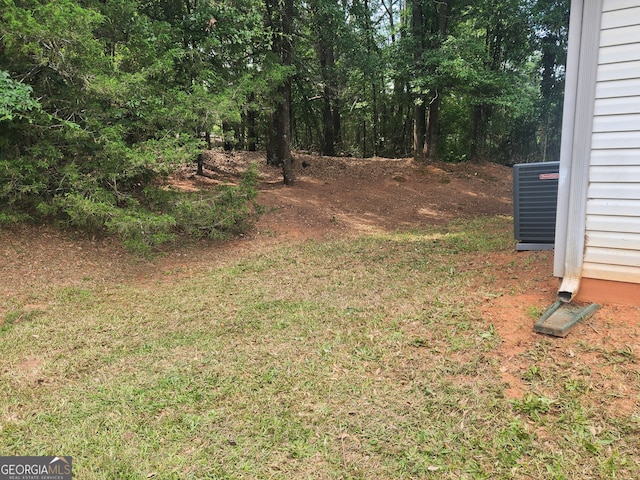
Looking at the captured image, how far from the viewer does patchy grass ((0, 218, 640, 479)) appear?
6.42ft

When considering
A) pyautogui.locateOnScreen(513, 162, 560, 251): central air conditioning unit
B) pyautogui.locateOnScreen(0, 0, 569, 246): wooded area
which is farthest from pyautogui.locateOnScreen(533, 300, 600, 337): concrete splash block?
pyautogui.locateOnScreen(0, 0, 569, 246): wooded area

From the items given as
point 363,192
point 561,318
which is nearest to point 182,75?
point 363,192

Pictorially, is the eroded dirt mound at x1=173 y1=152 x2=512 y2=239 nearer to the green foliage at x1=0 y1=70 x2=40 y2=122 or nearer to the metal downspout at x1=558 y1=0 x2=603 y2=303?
the green foliage at x1=0 y1=70 x2=40 y2=122

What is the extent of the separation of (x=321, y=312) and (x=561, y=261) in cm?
209

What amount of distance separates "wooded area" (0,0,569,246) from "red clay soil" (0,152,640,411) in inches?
22.2

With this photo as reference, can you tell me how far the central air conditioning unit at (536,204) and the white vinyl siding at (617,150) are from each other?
181 centimetres

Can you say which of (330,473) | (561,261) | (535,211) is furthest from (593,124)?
(330,473)

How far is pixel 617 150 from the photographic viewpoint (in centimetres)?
285

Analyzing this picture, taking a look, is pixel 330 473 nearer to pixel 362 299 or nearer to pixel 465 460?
pixel 465 460

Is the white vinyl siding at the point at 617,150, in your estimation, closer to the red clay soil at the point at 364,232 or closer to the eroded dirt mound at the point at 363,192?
the red clay soil at the point at 364,232

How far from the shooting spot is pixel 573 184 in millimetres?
3023

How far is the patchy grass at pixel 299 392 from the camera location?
196 centimetres

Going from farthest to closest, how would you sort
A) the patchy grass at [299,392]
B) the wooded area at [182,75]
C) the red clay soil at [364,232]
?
1. the wooded area at [182,75]
2. the red clay soil at [364,232]
3. the patchy grass at [299,392]

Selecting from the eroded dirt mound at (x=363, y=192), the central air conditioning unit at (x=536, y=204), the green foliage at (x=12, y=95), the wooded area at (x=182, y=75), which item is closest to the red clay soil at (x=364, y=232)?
the eroded dirt mound at (x=363, y=192)
